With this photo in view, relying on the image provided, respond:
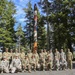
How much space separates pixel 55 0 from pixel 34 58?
21370 mm

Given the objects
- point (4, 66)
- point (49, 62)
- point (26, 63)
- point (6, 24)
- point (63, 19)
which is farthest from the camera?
point (6, 24)

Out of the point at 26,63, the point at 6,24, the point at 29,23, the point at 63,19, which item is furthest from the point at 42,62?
the point at 29,23

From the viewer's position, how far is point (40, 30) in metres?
52.5

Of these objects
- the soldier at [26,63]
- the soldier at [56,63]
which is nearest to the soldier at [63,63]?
the soldier at [56,63]

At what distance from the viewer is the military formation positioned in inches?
858

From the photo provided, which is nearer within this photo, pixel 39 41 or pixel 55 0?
pixel 55 0

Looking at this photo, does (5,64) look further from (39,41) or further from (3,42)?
(39,41)

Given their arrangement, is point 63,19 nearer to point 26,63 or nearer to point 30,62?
point 30,62

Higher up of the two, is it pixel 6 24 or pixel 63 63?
pixel 6 24

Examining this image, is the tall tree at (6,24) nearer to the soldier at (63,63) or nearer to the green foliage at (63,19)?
the green foliage at (63,19)

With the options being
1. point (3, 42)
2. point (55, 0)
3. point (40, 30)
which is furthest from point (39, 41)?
point (55, 0)

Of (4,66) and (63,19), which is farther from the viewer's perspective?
(63,19)

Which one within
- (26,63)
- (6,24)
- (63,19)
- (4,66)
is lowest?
(4,66)

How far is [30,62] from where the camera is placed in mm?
22500
